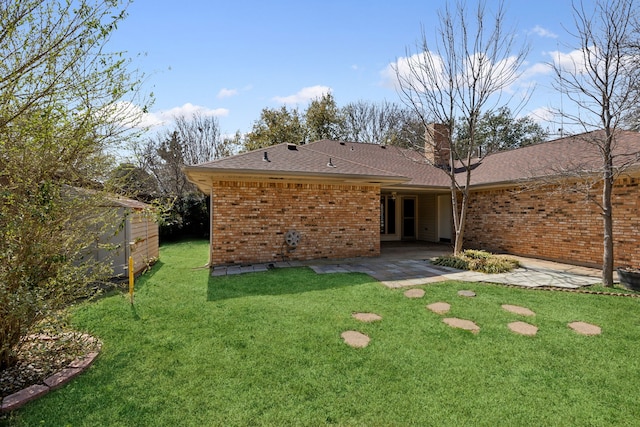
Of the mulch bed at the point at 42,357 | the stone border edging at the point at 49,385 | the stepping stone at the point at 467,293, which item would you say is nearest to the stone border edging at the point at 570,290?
the stepping stone at the point at 467,293

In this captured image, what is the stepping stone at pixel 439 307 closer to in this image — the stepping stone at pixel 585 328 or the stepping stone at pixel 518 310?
the stepping stone at pixel 518 310

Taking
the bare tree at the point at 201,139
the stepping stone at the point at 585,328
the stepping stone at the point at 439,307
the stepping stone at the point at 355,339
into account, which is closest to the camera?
the stepping stone at the point at 355,339

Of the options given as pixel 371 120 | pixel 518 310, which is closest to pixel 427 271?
pixel 518 310

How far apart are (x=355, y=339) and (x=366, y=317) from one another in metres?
0.77

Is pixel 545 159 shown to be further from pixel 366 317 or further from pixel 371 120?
pixel 371 120

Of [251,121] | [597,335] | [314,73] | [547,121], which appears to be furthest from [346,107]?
[597,335]

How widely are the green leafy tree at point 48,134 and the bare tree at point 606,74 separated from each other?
8.00 m

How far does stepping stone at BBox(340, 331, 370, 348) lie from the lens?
3.85 meters

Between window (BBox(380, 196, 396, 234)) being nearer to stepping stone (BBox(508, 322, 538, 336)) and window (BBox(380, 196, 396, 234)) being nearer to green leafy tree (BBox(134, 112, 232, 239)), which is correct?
green leafy tree (BBox(134, 112, 232, 239))

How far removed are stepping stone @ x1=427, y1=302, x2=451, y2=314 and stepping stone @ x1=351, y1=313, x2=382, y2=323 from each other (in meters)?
0.98

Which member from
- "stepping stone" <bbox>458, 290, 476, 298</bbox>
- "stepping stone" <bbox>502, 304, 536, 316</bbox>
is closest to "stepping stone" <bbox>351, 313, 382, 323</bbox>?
"stepping stone" <bbox>458, 290, 476, 298</bbox>

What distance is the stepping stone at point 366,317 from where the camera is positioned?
182 inches

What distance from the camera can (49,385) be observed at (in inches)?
116

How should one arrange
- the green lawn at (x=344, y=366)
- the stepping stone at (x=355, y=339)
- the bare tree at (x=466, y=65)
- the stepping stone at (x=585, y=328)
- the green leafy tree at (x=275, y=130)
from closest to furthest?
the green lawn at (x=344, y=366) < the stepping stone at (x=355, y=339) < the stepping stone at (x=585, y=328) < the bare tree at (x=466, y=65) < the green leafy tree at (x=275, y=130)
